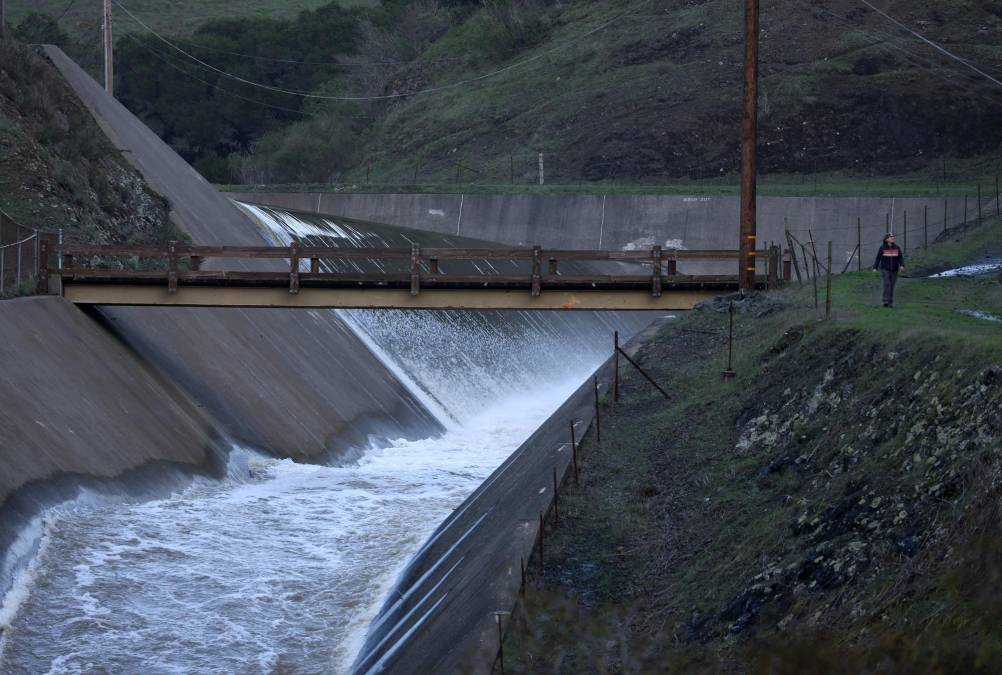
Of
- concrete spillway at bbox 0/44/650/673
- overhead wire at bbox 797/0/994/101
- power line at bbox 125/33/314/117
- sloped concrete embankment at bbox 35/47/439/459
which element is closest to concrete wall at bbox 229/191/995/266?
concrete spillway at bbox 0/44/650/673

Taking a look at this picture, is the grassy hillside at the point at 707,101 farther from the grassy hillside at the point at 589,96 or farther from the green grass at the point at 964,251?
the green grass at the point at 964,251

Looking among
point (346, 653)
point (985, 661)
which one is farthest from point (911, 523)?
point (346, 653)

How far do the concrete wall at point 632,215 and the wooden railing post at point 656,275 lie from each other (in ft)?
76.3

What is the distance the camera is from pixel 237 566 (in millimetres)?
18312

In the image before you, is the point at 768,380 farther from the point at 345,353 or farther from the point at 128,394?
the point at 345,353

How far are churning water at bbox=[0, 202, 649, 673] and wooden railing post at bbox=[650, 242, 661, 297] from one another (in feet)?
15.7

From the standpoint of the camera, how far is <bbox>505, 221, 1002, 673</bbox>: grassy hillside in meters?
9.14

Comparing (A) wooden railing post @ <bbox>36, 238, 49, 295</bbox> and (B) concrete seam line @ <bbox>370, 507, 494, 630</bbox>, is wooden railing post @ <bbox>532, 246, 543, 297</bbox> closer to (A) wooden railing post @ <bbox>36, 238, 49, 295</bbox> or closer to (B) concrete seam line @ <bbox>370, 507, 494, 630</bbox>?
(B) concrete seam line @ <bbox>370, 507, 494, 630</bbox>

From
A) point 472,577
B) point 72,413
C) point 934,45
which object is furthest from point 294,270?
point 934,45

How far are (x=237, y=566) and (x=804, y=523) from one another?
8827mm

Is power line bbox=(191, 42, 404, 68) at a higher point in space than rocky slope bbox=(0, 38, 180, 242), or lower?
higher

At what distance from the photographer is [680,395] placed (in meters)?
20.4

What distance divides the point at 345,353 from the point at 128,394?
32.7ft

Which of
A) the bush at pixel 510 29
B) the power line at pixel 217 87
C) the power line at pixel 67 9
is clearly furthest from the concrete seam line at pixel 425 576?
the power line at pixel 67 9
